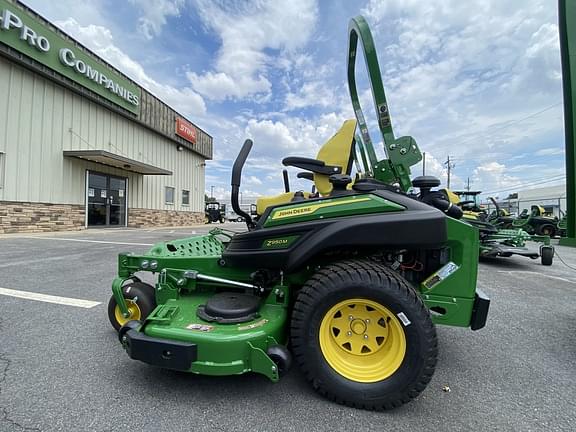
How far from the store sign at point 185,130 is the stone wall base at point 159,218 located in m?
5.48

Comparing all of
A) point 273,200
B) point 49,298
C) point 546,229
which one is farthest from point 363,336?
point 546,229

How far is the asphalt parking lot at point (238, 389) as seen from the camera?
154cm

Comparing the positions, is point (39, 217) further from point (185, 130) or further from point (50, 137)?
point (185, 130)

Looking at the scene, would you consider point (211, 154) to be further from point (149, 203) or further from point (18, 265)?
point (18, 265)

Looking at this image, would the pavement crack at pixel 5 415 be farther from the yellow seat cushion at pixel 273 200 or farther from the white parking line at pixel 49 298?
the yellow seat cushion at pixel 273 200

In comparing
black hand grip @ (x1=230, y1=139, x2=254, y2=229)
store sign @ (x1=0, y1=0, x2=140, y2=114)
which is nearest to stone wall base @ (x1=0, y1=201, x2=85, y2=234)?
store sign @ (x1=0, y1=0, x2=140, y2=114)

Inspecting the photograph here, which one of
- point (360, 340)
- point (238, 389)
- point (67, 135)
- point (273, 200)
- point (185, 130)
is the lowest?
point (238, 389)

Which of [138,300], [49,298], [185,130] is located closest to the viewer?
[138,300]

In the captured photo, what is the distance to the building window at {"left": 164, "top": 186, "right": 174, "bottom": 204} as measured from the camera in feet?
63.6

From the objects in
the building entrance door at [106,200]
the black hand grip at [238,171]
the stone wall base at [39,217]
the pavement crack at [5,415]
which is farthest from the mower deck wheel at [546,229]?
the stone wall base at [39,217]

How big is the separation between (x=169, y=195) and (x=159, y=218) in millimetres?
2054

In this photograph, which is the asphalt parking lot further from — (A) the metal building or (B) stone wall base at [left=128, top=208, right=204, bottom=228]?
(B) stone wall base at [left=128, top=208, right=204, bottom=228]

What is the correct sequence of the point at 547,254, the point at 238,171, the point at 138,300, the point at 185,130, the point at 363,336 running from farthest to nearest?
the point at 185,130 < the point at 547,254 < the point at 138,300 < the point at 238,171 < the point at 363,336

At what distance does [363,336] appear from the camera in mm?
1790
